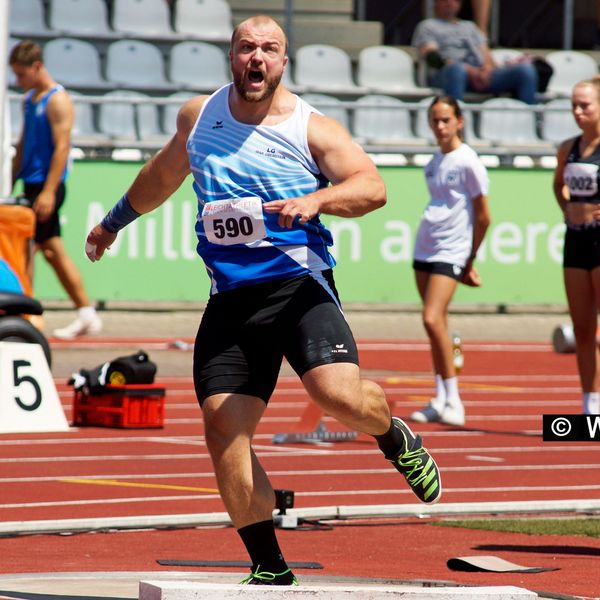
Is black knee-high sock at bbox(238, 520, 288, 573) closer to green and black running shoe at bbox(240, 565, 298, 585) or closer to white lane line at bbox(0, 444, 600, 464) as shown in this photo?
green and black running shoe at bbox(240, 565, 298, 585)

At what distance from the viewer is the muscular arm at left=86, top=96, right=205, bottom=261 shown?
20.3ft

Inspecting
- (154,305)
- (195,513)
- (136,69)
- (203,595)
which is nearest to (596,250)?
(195,513)

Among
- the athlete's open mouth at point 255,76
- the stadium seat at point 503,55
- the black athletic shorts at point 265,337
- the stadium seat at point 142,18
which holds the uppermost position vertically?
the stadium seat at point 142,18

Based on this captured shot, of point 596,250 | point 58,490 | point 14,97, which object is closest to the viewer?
point 58,490

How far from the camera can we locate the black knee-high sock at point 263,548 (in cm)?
595

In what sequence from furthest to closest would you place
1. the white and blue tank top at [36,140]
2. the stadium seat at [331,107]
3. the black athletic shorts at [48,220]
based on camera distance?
the stadium seat at [331,107], the black athletic shorts at [48,220], the white and blue tank top at [36,140]

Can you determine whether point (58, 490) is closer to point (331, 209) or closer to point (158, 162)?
point (158, 162)

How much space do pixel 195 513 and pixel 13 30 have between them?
15.6 m

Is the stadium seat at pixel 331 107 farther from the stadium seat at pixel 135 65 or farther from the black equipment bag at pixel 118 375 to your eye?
the black equipment bag at pixel 118 375

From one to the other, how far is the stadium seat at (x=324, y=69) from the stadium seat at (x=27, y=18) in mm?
3437

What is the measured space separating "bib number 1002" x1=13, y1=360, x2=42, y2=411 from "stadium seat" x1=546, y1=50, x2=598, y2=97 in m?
16.2

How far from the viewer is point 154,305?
63.0 ft

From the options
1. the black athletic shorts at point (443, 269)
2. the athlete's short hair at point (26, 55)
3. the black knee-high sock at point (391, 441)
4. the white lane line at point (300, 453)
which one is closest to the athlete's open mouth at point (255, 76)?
the black knee-high sock at point (391, 441)

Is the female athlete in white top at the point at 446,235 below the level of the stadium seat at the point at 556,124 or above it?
below
